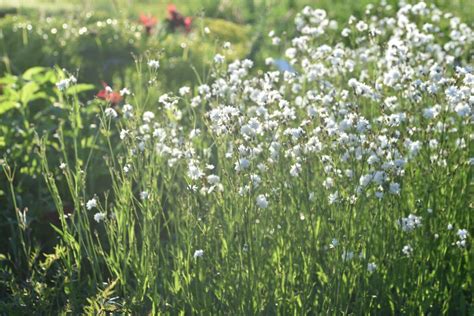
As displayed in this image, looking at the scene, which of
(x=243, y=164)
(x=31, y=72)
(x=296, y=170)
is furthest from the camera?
(x=31, y=72)

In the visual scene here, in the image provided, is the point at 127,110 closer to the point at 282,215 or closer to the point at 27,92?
the point at 282,215

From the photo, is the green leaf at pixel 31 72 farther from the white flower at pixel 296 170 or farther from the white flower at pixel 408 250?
the white flower at pixel 408 250

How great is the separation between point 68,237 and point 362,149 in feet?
4.24

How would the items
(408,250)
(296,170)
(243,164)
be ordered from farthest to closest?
1. (408,250)
2. (296,170)
3. (243,164)

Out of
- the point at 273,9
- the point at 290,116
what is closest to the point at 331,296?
the point at 290,116

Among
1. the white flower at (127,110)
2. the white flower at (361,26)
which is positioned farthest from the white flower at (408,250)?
the white flower at (361,26)

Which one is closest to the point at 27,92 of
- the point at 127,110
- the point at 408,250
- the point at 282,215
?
the point at 127,110

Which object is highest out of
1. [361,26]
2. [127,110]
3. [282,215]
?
[361,26]

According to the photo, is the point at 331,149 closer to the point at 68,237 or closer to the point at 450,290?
the point at 450,290

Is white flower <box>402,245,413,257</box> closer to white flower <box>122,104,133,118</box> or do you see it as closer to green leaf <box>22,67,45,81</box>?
white flower <box>122,104,133,118</box>

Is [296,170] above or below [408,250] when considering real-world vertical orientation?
above

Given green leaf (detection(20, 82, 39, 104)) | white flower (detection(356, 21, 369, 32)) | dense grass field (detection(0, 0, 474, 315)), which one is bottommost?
green leaf (detection(20, 82, 39, 104))

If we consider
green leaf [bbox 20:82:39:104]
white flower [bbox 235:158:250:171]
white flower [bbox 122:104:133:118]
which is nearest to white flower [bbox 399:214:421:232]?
white flower [bbox 235:158:250:171]

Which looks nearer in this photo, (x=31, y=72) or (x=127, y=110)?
(x=127, y=110)
